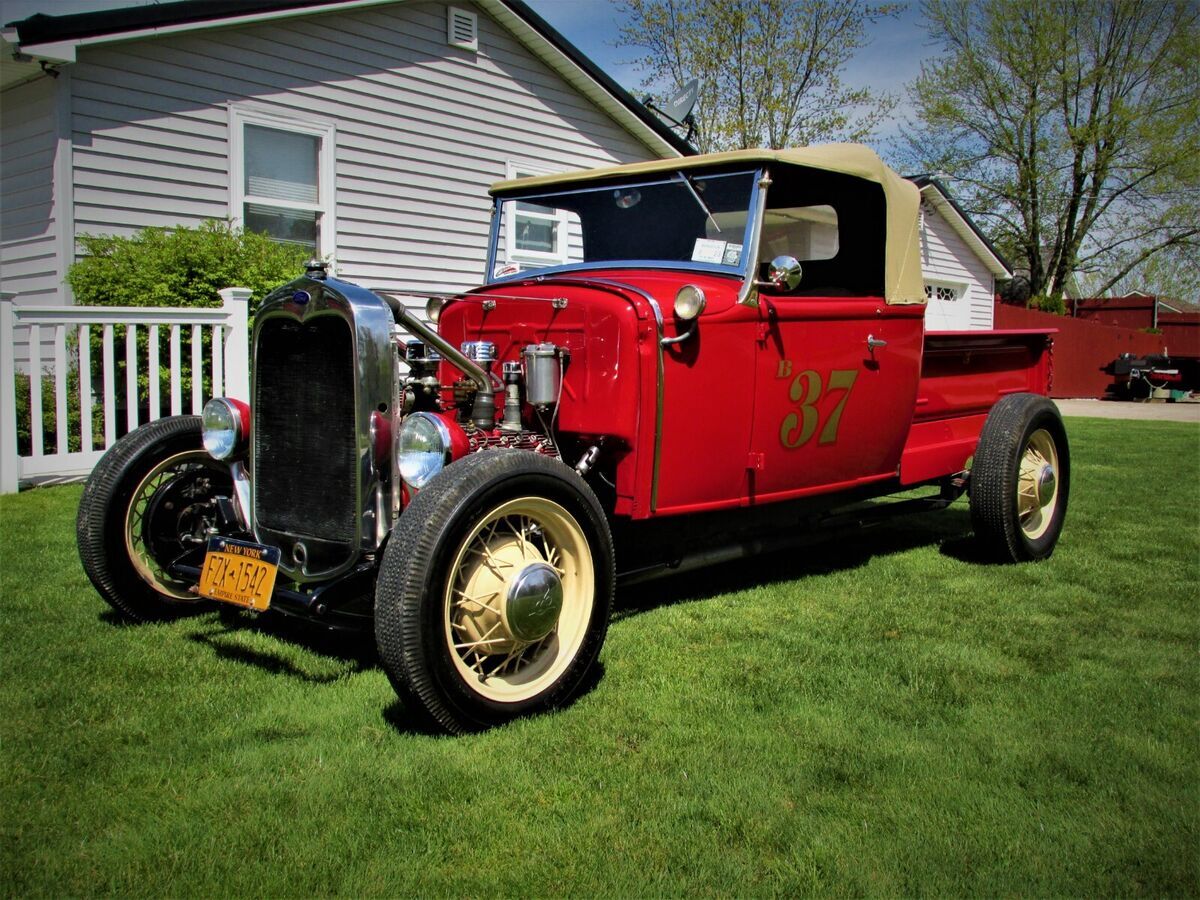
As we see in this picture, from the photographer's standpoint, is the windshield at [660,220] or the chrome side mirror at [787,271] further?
the windshield at [660,220]

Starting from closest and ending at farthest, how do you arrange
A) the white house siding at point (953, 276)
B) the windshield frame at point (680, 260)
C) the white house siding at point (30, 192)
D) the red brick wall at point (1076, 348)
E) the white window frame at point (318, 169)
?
1. the windshield frame at point (680, 260)
2. the white house siding at point (30, 192)
3. the white window frame at point (318, 169)
4. the white house siding at point (953, 276)
5. the red brick wall at point (1076, 348)

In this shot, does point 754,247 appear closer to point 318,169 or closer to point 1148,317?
point 318,169

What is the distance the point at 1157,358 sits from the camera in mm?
22969

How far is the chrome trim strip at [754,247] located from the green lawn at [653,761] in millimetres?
1392

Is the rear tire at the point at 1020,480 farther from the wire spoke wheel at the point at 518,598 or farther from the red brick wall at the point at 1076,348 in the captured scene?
the red brick wall at the point at 1076,348

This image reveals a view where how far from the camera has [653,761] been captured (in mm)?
2836

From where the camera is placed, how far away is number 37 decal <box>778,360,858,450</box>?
4.28 meters

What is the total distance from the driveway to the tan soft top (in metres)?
12.0

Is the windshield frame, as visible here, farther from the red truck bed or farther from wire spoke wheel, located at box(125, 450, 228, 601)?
wire spoke wheel, located at box(125, 450, 228, 601)

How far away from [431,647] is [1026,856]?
1.65 meters

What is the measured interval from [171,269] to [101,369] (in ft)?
2.98

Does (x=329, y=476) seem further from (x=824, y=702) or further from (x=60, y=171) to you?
(x=60, y=171)

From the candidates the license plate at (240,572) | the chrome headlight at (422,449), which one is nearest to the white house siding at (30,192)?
the license plate at (240,572)

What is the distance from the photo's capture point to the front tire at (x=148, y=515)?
379cm
